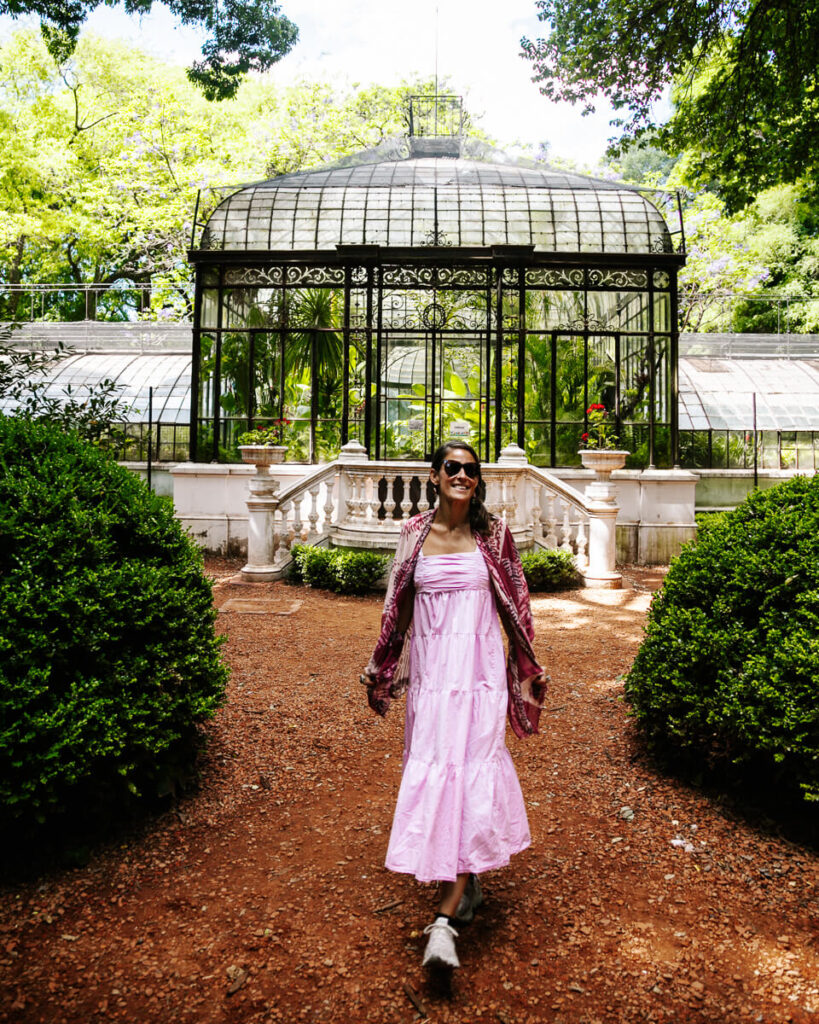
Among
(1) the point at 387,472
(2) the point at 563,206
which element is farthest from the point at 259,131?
(1) the point at 387,472

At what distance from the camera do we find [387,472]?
1023 centimetres

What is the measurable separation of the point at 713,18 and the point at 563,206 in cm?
521

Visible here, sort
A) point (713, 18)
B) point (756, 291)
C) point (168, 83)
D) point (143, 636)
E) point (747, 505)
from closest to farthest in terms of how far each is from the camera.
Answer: point (143, 636)
point (747, 505)
point (713, 18)
point (756, 291)
point (168, 83)

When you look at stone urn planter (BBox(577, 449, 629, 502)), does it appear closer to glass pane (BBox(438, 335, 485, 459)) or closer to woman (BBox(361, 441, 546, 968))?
glass pane (BBox(438, 335, 485, 459))

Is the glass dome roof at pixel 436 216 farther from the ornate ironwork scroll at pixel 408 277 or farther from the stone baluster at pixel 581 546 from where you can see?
the stone baluster at pixel 581 546

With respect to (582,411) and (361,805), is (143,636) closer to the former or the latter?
(361,805)

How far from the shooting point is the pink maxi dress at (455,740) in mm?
2496

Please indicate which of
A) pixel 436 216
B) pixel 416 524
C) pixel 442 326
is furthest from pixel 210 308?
pixel 416 524

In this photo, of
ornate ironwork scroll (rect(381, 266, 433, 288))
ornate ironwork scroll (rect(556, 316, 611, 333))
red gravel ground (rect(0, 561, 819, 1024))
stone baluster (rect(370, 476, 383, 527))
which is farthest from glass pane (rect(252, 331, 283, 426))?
red gravel ground (rect(0, 561, 819, 1024))

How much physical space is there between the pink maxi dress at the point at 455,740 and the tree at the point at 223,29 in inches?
295

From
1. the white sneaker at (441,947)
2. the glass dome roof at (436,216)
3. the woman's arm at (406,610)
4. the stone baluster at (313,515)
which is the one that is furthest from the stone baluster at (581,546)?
the white sneaker at (441,947)

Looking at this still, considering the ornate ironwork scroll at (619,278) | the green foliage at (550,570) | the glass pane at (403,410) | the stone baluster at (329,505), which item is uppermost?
the ornate ironwork scroll at (619,278)

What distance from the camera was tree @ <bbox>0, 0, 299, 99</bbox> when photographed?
7.66 meters

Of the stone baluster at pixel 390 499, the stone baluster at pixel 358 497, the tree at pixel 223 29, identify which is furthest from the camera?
the stone baluster at pixel 358 497
